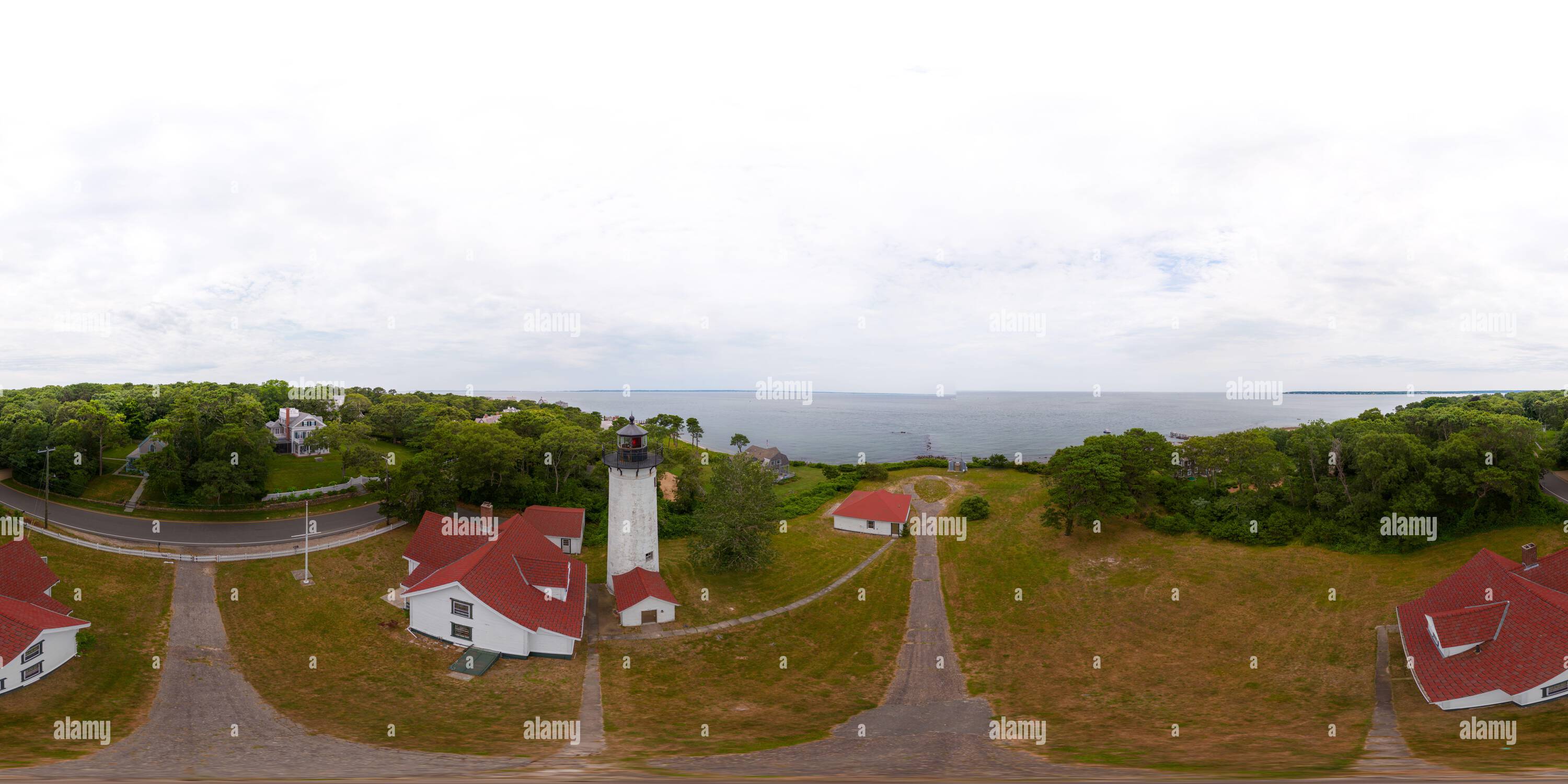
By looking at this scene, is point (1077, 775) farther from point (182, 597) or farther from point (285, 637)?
point (182, 597)

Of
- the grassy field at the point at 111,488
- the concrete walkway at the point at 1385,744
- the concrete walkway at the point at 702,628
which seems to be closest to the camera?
the concrete walkway at the point at 1385,744

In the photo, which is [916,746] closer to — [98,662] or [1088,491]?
[1088,491]

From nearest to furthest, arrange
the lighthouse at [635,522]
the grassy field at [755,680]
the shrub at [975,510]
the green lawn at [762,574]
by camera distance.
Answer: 1. the grassy field at [755,680]
2. the lighthouse at [635,522]
3. the green lawn at [762,574]
4. the shrub at [975,510]

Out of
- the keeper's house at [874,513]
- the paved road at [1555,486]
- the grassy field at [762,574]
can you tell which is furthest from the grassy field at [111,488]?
the paved road at [1555,486]

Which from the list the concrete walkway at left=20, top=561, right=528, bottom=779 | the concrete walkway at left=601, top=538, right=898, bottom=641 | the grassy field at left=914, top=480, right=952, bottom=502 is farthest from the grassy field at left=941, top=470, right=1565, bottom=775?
the concrete walkway at left=20, top=561, right=528, bottom=779

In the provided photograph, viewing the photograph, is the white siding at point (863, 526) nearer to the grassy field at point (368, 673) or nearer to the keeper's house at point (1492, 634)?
the grassy field at point (368, 673)

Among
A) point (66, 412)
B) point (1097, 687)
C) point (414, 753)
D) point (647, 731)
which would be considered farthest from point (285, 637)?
point (66, 412)

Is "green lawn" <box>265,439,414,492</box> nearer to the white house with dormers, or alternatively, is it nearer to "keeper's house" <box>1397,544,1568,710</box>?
the white house with dormers
